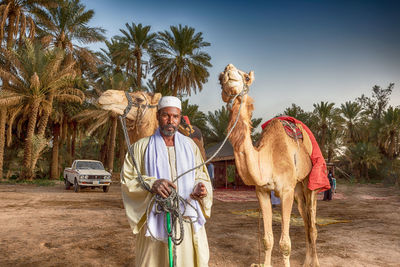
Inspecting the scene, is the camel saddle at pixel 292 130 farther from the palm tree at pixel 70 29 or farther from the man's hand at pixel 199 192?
the palm tree at pixel 70 29

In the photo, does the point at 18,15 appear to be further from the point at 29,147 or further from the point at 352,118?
the point at 352,118

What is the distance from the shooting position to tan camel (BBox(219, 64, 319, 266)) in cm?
382

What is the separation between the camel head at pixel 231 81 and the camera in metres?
3.83

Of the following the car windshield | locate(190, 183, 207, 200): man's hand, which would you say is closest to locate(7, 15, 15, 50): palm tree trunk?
the car windshield

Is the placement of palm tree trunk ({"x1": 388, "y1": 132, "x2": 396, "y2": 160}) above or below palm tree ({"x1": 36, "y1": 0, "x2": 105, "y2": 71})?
below

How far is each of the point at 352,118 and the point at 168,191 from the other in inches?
1730

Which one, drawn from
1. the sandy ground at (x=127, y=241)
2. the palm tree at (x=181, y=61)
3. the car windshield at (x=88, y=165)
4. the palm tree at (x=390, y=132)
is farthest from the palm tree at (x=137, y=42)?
the palm tree at (x=390, y=132)

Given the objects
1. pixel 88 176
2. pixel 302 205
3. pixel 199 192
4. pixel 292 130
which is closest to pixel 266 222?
pixel 302 205

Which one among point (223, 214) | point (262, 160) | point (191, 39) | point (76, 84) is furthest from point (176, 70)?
point (262, 160)

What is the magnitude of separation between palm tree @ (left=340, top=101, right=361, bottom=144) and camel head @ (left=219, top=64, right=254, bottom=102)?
134 ft

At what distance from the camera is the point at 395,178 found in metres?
27.6

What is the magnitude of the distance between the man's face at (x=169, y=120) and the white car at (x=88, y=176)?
538 inches

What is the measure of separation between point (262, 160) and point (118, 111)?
9.05 ft

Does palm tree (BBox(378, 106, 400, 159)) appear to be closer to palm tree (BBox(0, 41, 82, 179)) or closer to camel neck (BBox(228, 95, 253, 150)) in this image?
palm tree (BBox(0, 41, 82, 179))
